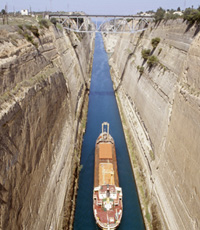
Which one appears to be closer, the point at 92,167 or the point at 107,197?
the point at 107,197

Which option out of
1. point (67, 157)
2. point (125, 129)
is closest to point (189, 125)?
point (67, 157)

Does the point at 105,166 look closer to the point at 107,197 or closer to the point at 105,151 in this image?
the point at 105,151

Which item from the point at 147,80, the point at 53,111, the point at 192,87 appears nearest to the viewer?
the point at 192,87

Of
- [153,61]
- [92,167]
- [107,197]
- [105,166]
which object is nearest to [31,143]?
[107,197]

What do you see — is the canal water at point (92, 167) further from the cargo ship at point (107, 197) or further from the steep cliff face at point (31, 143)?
the cargo ship at point (107, 197)

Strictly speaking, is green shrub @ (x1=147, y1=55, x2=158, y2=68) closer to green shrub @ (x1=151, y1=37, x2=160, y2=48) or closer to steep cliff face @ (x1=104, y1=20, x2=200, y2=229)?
steep cliff face @ (x1=104, y1=20, x2=200, y2=229)

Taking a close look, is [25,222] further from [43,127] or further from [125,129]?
[125,129]
